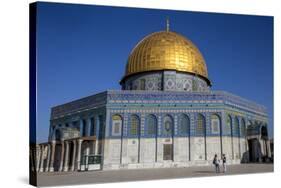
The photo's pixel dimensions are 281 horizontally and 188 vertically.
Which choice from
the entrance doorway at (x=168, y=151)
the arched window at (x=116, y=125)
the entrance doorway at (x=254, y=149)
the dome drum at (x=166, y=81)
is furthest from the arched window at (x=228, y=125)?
the arched window at (x=116, y=125)

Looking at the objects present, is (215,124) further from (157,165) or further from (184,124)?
(157,165)

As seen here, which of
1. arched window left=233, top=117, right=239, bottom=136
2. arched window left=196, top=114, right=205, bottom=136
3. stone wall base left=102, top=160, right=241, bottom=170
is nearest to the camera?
stone wall base left=102, top=160, right=241, bottom=170

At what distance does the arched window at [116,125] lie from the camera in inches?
683

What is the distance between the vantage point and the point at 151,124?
Answer: 17859 millimetres

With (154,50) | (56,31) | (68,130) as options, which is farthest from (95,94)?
(154,50)

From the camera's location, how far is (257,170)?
17016 millimetres

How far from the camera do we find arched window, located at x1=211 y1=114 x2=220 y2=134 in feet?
61.7

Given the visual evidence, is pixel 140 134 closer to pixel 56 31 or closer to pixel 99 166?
pixel 99 166

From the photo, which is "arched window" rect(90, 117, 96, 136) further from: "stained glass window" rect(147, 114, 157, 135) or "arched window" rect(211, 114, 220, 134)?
"arched window" rect(211, 114, 220, 134)

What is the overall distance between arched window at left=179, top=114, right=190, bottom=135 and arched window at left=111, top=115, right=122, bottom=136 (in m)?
2.40

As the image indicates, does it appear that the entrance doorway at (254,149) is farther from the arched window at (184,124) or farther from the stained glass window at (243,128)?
the arched window at (184,124)

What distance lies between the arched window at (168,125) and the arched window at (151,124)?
39cm

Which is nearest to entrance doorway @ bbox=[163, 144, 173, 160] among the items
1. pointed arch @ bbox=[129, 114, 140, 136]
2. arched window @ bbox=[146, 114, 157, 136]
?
arched window @ bbox=[146, 114, 157, 136]

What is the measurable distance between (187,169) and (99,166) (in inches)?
124
